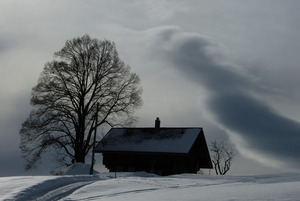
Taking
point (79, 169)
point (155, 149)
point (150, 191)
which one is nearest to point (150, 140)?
point (155, 149)

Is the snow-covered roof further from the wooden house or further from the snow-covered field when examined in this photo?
the snow-covered field

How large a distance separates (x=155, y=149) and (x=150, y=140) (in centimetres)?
212

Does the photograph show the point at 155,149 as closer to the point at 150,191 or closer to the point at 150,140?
the point at 150,140

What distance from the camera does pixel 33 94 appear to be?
146 ft

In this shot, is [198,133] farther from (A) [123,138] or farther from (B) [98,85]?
(B) [98,85]

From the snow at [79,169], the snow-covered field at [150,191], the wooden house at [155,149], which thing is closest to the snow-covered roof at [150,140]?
the wooden house at [155,149]

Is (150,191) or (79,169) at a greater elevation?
(79,169)

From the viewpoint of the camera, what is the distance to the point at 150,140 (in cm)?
4569

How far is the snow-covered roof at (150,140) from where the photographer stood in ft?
142

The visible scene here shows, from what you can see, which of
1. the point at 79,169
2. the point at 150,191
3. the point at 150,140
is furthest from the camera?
the point at 150,140

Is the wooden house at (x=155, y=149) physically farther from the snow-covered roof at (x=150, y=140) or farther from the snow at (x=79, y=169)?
the snow at (x=79, y=169)

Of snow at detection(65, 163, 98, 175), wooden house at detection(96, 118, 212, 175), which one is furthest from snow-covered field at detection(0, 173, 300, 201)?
wooden house at detection(96, 118, 212, 175)

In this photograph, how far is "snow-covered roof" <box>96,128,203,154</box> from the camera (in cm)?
4341

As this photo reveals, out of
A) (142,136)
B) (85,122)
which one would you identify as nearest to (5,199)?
(85,122)
